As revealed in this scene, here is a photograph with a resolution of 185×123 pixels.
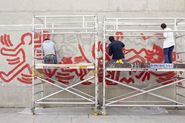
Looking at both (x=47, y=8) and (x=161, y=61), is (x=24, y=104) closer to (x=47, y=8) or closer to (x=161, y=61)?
(x=47, y=8)

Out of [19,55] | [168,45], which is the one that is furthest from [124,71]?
[19,55]

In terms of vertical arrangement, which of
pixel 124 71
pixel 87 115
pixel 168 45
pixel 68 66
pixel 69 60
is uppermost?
pixel 168 45

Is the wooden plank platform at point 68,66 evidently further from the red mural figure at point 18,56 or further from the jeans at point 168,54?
the jeans at point 168,54

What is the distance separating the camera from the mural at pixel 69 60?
35.8 feet

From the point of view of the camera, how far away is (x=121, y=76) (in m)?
11.0

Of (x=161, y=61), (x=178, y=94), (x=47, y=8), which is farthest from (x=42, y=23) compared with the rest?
(x=178, y=94)

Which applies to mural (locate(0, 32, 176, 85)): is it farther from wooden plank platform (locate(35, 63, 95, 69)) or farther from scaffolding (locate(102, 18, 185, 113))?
wooden plank platform (locate(35, 63, 95, 69))

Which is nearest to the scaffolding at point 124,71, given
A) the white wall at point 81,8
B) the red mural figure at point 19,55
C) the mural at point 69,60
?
the mural at point 69,60

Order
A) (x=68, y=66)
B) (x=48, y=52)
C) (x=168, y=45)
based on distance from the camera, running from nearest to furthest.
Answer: (x=68, y=66), (x=168, y=45), (x=48, y=52)

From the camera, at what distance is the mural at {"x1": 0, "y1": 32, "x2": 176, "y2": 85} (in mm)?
10914

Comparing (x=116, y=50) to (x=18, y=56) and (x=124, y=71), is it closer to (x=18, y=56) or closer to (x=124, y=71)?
(x=124, y=71)

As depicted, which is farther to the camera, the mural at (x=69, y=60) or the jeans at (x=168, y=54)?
the mural at (x=69, y=60)

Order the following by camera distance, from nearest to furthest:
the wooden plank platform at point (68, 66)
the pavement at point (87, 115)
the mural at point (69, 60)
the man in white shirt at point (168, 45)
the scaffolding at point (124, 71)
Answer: the pavement at point (87, 115) → the wooden plank platform at point (68, 66) → the man in white shirt at point (168, 45) → the scaffolding at point (124, 71) → the mural at point (69, 60)

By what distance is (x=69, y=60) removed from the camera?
35.8 ft
